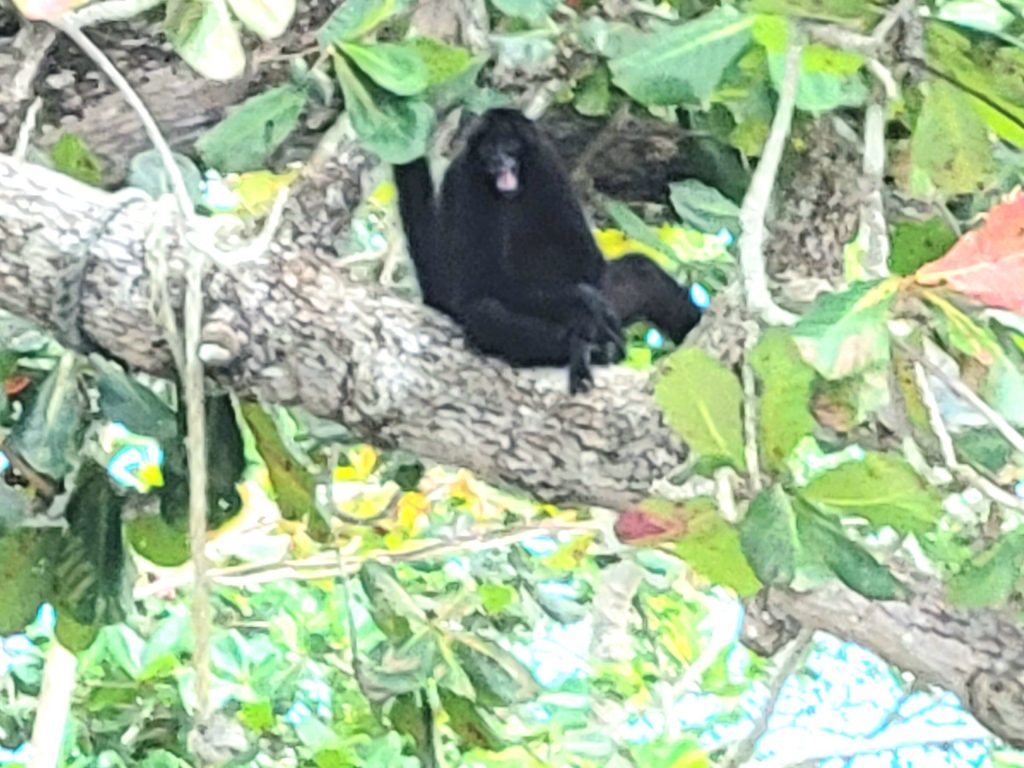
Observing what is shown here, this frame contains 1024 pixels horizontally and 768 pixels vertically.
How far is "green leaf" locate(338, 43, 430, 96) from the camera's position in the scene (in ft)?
1.85

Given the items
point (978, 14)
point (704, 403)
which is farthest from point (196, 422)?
point (978, 14)

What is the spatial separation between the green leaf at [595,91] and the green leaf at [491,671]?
32 cm

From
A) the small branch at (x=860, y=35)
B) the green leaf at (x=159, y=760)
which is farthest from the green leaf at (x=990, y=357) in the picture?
the green leaf at (x=159, y=760)

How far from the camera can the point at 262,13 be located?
1.82 ft

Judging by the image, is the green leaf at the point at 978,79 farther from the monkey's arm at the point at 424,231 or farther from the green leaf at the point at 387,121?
the monkey's arm at the point at 424,231

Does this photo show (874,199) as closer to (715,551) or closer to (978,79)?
(978,79)

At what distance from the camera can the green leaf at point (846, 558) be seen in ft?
1.55

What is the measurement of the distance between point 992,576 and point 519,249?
0.51 m

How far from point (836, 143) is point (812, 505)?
1.12 feet

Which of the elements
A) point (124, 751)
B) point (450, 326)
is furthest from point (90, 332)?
point (124, 751)

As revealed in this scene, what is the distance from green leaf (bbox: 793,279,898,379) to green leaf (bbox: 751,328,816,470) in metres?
0.01

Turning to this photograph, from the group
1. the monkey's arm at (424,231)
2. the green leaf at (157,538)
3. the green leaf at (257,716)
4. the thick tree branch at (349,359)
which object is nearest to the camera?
the thick tree branch at (349,359)

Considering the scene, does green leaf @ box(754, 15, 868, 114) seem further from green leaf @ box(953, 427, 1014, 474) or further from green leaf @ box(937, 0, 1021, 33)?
green leaf @ box(953, 427, 1014, 474)

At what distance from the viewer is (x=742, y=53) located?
51 centimetres
